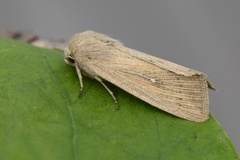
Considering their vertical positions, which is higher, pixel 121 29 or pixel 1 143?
pixel 1 143

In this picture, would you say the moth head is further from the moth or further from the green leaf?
the green leaf

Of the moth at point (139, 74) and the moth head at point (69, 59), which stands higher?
the moth at point (139, 74)

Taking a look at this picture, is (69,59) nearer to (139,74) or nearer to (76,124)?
(139,74)

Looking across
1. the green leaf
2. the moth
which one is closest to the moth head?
the moth

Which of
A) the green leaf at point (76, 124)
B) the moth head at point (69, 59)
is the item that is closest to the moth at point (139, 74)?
the moth head at point (69, 59)

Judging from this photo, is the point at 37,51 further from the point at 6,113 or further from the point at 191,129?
the point at 191,129

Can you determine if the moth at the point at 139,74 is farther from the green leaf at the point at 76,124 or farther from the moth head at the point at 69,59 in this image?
the green leaf at the point at 76,124

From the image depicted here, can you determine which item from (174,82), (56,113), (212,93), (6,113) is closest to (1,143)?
(6,113)
